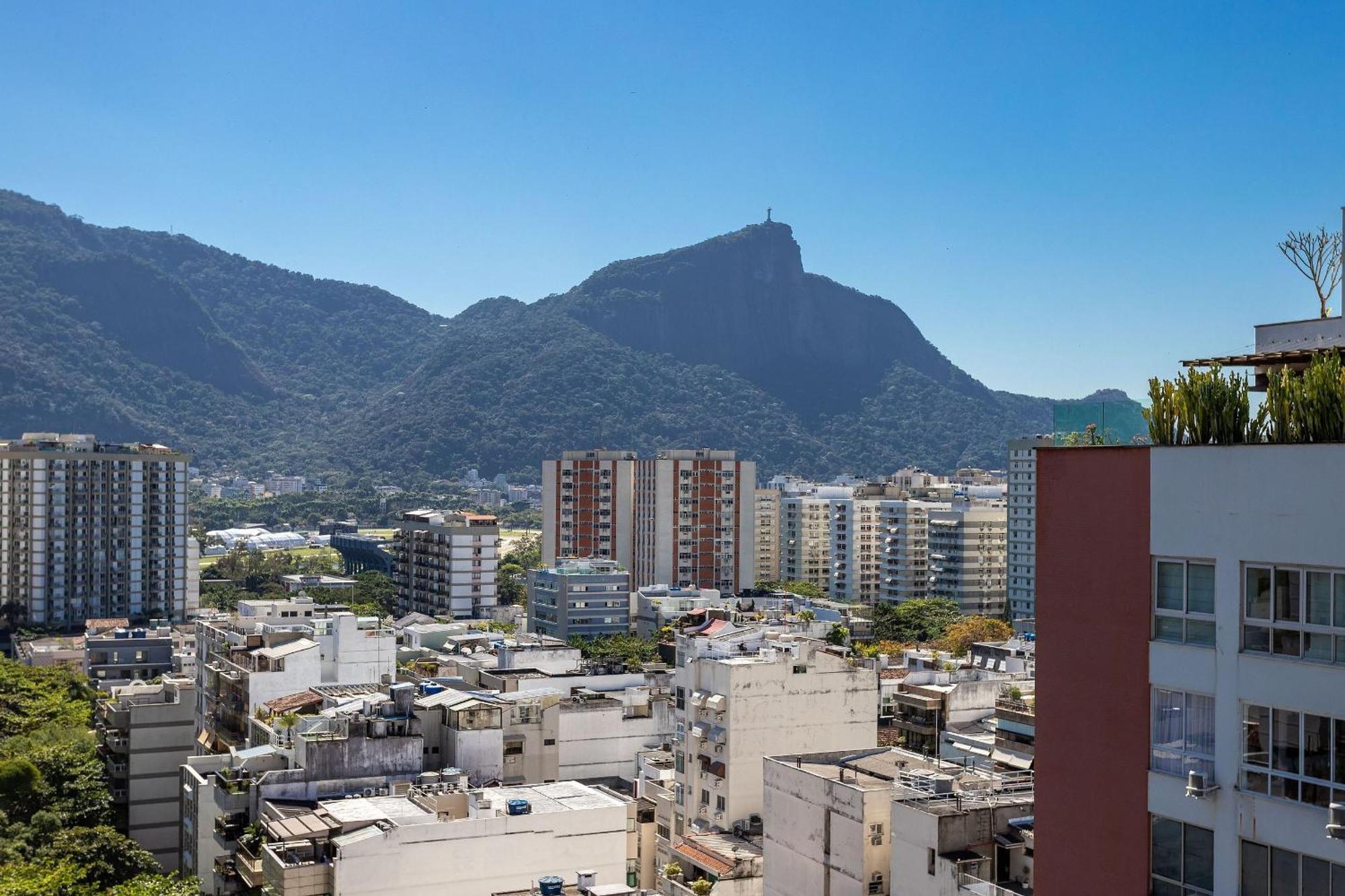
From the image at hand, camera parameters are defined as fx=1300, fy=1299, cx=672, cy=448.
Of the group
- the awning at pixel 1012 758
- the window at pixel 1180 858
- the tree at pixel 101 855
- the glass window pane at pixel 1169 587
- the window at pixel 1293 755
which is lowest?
the tree at pixel 101 855

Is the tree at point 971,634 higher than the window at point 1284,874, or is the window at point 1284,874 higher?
the window at point 1284,874

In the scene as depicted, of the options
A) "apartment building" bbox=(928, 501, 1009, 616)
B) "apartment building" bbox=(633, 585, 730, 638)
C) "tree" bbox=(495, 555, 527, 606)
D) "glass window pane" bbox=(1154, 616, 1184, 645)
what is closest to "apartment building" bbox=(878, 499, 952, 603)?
"apartment building" bbox=(928, 501, 1009, 616)

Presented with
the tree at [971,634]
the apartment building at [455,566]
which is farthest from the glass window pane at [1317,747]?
the apartment building at [455,566]

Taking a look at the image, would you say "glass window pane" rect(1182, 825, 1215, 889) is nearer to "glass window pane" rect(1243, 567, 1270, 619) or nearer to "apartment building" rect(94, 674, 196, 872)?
"glass window pane" rect(1243, 567, 1270, 619)

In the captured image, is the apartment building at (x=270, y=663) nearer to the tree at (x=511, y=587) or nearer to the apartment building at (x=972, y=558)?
the tree at (x=511, y=587)

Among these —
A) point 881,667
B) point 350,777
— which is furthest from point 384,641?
point 881,667

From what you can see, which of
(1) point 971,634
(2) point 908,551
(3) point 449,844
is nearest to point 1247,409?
(3) point 449,844

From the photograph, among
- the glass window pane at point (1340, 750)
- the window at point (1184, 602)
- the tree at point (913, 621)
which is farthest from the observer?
the tree at point (913, 621)
